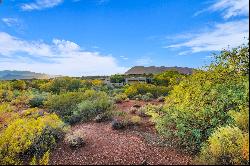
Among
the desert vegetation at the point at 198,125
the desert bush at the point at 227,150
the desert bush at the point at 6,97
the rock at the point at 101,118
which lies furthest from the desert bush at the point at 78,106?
the desert bush at the point at 227,150

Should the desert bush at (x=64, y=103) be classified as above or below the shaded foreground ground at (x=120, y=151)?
above

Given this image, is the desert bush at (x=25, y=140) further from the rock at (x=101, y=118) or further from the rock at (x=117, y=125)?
the rock at (x=101, y=118)

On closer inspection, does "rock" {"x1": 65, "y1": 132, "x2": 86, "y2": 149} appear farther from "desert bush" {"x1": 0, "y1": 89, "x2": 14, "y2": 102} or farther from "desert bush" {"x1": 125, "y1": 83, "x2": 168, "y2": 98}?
"desert bush" {"x1": 125, "y1": 83, "x2": 168, "y2": 98}

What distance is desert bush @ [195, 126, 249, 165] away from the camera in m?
8.48

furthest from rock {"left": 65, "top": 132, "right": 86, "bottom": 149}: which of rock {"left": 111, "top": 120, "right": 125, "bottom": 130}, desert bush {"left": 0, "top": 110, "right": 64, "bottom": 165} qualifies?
rock {"left": 111, "top": 120, "right": 125, "bottom": 130}

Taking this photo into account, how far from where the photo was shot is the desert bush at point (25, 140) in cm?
1009

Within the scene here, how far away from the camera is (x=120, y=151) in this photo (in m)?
10.8

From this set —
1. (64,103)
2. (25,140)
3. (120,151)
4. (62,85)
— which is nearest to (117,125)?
(120,151)

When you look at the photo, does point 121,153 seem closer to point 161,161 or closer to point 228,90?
point 161,161

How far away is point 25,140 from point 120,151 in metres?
3.18

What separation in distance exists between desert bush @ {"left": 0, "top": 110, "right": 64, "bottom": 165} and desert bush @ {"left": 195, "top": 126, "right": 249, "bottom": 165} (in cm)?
528

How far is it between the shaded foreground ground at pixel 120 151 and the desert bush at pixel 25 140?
49 cm

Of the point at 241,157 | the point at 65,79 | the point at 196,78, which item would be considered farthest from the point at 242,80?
the point at 65,79

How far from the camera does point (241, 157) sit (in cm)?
855
